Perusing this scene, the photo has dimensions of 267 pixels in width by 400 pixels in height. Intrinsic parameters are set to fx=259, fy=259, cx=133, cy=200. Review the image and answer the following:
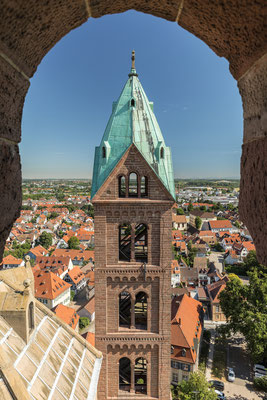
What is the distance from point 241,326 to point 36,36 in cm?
3673

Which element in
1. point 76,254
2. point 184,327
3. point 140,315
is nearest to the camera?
point 140,315

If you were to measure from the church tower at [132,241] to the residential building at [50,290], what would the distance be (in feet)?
114

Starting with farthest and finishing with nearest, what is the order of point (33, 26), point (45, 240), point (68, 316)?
point (45, 240) < point (68, 316) < point (33, 26)

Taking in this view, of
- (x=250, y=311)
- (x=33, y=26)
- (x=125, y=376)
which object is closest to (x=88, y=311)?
(x=250, y=311)

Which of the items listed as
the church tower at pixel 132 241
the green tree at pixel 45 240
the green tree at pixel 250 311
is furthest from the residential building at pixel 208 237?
the church tower at pixel 132 241

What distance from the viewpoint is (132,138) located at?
12.1 m

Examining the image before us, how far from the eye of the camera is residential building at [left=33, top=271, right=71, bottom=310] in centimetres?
4519

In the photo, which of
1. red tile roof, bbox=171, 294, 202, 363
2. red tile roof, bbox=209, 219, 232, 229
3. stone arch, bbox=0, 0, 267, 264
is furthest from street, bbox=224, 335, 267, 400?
red tile roof, bbox=209, 219, 232, 229

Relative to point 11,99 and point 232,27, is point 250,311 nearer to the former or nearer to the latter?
point 232,27

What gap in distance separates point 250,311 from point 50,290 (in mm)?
32227

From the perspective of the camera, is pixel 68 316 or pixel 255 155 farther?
pixel 68 316

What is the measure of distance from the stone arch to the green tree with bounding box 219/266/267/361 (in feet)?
110

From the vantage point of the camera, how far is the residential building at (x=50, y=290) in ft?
148

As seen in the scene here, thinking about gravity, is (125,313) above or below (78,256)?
above
